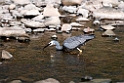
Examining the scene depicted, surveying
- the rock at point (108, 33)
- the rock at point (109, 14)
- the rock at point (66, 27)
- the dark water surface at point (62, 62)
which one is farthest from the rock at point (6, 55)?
the rock at point (109, 14)

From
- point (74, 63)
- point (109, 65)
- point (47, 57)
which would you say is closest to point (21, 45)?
point (47, 57)

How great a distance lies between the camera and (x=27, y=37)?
1328cm

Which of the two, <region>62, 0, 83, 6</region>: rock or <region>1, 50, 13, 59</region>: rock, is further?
<region>62, 0, 83, 6</region>: rock

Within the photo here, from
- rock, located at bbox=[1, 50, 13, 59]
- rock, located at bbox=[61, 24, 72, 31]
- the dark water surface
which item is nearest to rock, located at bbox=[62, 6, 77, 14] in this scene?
rock, located at bbox=[61, 24, 72, 31]

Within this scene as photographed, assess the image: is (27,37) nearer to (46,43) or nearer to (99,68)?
(46,43)

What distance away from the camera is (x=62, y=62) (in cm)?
1034

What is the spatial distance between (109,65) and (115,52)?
1.47 metres

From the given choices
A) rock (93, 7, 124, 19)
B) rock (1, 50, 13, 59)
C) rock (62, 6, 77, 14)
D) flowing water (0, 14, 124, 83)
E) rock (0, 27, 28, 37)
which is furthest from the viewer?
rock (62, 6, 77, 14)

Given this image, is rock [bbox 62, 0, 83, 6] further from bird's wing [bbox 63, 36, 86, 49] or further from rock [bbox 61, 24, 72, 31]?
bird's wing [bbox 63, 36, 86, 49]

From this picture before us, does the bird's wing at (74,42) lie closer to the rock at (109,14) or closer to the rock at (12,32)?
the rock at (12,32)

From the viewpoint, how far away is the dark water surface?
910cm

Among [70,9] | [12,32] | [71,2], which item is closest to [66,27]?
[12,32]

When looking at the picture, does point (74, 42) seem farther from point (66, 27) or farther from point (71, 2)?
point (71, 2)

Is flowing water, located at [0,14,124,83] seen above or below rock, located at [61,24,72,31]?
above
